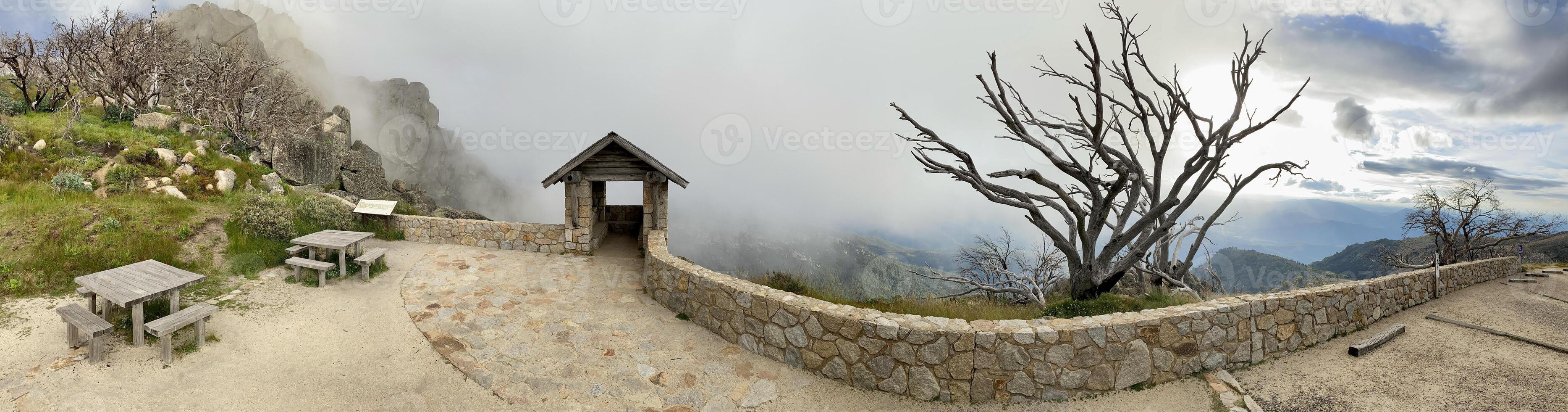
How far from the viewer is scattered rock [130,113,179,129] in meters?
16.4

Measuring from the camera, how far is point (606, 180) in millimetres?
12086

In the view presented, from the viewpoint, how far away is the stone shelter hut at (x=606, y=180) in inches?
456

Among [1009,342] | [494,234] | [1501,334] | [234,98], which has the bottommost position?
[1501,334]

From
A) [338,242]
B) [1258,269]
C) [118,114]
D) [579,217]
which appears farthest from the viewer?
[1258,269]

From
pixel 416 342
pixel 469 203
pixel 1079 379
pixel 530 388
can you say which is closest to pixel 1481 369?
pixel 1079 379

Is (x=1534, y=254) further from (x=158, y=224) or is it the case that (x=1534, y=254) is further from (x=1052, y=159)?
(x=158, y=224)

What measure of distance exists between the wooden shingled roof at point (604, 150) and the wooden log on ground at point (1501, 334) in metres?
14.7

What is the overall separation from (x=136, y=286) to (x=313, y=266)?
257 cm

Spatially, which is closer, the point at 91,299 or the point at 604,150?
the point at 91,299

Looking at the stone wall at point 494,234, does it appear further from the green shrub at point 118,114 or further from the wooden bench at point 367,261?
the green shrub at point 118,114

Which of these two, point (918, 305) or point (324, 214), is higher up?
point (324, 214)

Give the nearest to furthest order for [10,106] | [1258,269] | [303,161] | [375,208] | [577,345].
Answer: [577,345] → [375,208] → [10,106] → [303,161] → [1258,269]

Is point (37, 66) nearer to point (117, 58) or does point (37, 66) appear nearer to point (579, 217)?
point (117, 58)

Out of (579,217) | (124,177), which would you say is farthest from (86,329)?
(124,177)
